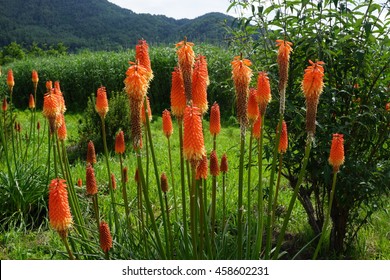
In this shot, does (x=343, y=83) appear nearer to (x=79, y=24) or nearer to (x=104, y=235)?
(x=104, y=235)

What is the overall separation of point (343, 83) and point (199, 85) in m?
1.67

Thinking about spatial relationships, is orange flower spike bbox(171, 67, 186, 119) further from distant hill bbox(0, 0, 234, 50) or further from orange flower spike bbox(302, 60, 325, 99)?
distant hill bbox(0, 0, 234, 50)

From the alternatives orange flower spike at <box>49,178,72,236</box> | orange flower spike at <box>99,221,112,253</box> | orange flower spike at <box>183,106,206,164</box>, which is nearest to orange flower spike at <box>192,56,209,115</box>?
orange flower spike at <box>183,106,206,164</box>

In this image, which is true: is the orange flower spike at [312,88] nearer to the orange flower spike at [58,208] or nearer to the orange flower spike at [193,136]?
the orange flower spike at [193,136]

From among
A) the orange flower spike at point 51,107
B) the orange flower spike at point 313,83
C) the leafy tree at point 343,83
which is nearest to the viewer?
the orange flower spike at point 313,83

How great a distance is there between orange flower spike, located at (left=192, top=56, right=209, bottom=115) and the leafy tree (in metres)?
1.00

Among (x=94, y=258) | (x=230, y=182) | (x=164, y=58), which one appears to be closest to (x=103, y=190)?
(x=230, y=182)

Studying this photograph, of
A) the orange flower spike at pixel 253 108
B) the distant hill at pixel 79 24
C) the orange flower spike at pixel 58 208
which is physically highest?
the distant hill at pixel 79 24

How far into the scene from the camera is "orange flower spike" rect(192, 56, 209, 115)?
1930 millimetres

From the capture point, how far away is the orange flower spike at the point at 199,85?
193 centimetres

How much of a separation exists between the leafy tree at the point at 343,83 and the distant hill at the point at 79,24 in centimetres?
3921

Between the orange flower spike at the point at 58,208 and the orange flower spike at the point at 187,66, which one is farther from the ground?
the orange flower spike at the point at 187,66

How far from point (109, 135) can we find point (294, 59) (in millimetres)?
4755

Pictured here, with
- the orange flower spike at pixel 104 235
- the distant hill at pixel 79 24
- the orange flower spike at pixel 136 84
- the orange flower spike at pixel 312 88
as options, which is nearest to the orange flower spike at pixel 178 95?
the orange flower spike at pixel 136 84
